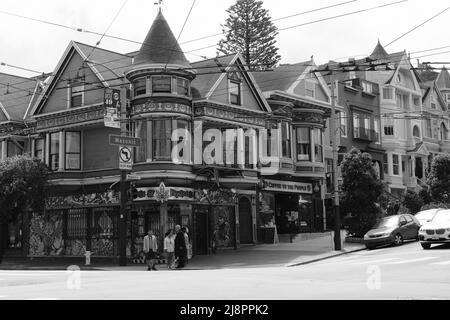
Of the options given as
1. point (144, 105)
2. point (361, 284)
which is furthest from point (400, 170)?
point (361, 284)

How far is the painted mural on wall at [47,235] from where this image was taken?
35312mm

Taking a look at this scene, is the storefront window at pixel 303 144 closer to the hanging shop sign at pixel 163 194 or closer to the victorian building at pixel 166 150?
the victorian building at pixel 166 150

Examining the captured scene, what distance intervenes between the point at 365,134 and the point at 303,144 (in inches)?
439

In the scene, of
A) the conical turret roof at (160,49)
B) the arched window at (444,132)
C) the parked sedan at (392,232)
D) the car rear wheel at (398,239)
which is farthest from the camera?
the arched window at (444,132)

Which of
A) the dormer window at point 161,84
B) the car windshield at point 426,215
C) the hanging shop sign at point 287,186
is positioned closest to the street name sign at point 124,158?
the dormer window at point 161,84

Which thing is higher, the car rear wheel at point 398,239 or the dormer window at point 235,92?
the dormer window at point 235,92

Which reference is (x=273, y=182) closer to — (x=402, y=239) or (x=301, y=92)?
(x=301, y=92)

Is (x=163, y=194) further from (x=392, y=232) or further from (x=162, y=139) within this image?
(x=392, y=232)

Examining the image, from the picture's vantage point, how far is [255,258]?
93.3ft

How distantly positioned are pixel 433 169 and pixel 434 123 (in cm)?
1584

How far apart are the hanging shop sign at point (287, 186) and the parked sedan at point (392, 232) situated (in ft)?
25.7

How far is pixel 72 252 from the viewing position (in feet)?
113

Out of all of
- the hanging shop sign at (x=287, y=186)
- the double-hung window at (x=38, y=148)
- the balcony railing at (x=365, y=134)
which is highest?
the balcony railing at (x=365, y=134)

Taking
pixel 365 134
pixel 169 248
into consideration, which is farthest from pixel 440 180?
pixel 169 248
